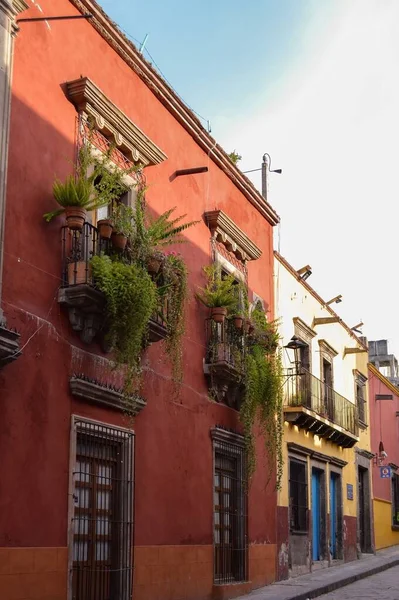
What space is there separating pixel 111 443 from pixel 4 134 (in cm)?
381

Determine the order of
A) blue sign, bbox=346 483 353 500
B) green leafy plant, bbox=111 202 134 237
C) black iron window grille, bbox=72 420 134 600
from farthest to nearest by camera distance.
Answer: blue sign, bbox=346 483 353 500 → green leafy plant, bbox=111 202 134 237 → black iron window grille, bbox=72 420 134 600

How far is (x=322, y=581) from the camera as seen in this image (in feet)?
51.9

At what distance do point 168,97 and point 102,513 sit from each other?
19.3 ft

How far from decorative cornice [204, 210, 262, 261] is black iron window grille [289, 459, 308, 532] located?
478 centimetres

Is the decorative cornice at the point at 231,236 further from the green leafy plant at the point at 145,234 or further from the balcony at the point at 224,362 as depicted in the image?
the green leafy plant at the point at 145,234

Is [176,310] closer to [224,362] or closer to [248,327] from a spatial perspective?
[224,362]

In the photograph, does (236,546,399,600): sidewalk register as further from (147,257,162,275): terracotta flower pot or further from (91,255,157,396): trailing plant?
(147,257,162,275): terracotta flower pot

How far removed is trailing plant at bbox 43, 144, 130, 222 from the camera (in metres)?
9.16

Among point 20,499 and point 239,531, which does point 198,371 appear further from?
point 20,499

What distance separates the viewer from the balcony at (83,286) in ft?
30.3

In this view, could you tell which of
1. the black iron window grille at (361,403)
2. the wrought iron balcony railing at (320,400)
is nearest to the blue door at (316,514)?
the wrought iron balcony railing at (320,400)

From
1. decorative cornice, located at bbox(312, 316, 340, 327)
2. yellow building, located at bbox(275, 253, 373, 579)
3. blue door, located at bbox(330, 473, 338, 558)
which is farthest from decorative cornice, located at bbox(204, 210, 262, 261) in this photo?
blue door, located at bbox(330, 473, 338, 558)

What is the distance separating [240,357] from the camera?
13.8 m

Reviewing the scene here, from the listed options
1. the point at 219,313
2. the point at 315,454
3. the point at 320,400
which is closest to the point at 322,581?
the point at 315,454
